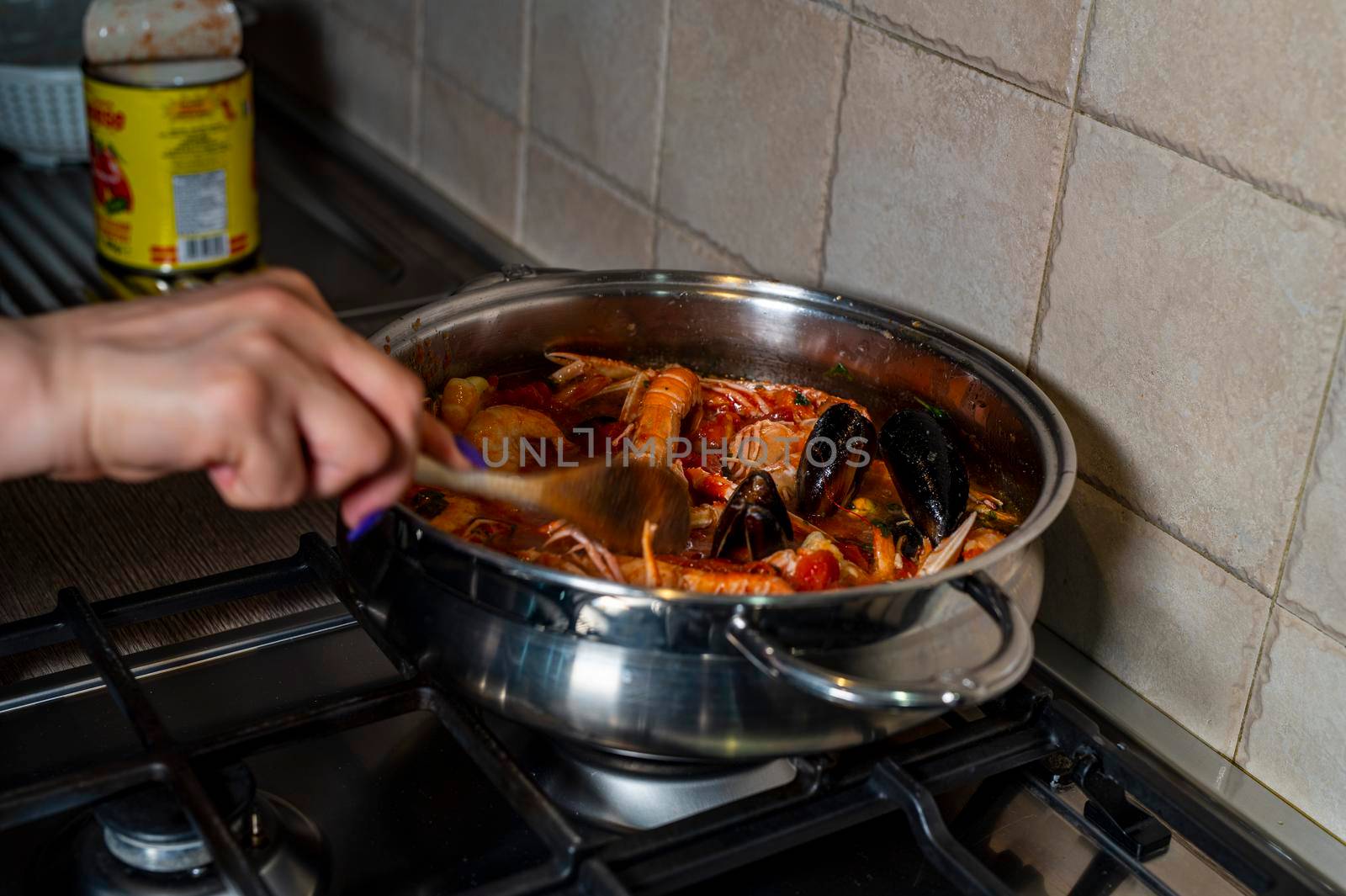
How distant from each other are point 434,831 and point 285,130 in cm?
136

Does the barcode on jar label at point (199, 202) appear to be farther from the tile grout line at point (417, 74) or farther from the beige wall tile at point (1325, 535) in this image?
the beige wall tile at point (1325, 535)

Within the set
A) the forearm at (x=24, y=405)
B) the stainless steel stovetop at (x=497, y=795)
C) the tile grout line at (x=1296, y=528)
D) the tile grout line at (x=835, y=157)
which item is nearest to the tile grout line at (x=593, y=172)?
the tile grout line at (x=835, y=157)

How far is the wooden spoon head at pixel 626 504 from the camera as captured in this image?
0.86 metres

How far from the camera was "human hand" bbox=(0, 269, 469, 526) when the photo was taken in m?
0.64

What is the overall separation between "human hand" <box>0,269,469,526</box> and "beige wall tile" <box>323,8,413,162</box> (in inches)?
46.5

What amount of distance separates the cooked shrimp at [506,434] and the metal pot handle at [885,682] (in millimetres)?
349

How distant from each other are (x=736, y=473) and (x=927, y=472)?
6.4 inches

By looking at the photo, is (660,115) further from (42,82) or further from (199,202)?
(42,82)

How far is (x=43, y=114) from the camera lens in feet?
5.71

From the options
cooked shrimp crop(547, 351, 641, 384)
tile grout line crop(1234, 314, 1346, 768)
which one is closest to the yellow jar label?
cooked shrimp crop(547, 351, 641, 384)

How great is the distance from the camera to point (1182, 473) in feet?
3.08

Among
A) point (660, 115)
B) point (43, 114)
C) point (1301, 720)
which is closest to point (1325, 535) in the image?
point (1301, 720)

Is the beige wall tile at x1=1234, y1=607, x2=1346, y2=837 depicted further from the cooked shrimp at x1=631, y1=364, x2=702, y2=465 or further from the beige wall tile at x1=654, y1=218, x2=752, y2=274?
the beige wall tile at x1=654, y1=218, x2=752, y2=274

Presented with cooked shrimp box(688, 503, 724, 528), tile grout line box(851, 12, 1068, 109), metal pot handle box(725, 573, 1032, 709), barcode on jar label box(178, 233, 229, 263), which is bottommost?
barcode on jar label box(178, 233, 229, 263)
